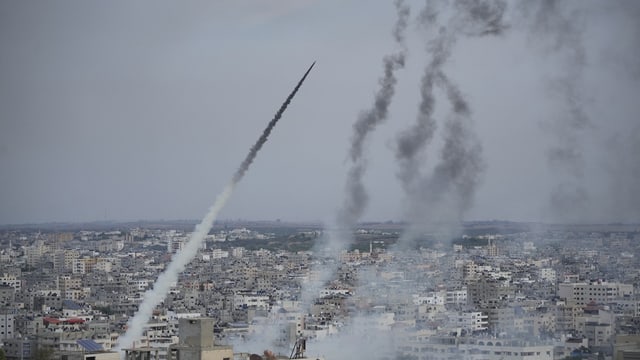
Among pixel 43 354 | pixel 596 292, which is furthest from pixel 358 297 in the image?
pixel 43 354

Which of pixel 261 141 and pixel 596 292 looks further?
pixel 596 292

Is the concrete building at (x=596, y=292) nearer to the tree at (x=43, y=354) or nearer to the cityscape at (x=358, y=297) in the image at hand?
the cityscape at (x=358, y=297)

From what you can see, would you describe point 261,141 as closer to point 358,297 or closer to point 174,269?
point 174,269

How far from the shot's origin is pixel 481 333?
39.4 metres

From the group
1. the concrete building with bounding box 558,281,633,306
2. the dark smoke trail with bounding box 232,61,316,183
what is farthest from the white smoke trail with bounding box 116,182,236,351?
the concrete building with bounding box 558,281,633,306

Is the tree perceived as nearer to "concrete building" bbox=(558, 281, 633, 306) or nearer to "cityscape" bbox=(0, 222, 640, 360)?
"cityscape" bbox=(0, 222, 640, 360)

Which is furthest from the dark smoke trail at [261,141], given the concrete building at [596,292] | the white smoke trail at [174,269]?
the concrete building at [596,292]

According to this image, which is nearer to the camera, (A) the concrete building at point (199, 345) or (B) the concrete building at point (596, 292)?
(A) the concrete building at point (199, 345)

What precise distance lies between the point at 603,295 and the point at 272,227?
5648 cm

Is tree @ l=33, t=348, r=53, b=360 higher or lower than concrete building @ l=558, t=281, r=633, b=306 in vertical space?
lower

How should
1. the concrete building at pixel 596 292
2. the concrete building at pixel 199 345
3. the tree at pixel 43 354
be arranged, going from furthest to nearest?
the concrete building at pixel 596 292 → the tree at pixel 43 354 → the concrete building at pixel 199 345

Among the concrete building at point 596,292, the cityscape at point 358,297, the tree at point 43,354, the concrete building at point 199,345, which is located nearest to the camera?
the concrete building at point 199,345

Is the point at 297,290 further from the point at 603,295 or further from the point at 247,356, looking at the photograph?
the point at 247,356

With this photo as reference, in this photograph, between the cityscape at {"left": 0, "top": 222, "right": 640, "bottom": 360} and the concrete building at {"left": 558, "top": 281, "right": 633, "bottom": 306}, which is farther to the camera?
the concrete building at {"left": 558, "top": 281, "right": 633, "bottom": 306}
